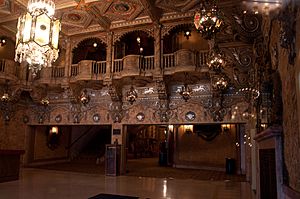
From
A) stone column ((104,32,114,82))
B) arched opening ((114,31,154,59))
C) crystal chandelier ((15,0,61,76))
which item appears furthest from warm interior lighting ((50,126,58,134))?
crystal chandelier ((15,0,61,76))

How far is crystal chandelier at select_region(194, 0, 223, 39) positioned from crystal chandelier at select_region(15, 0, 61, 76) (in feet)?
13.2

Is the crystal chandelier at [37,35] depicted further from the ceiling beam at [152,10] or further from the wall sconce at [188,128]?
the wall sconce at [188,128]

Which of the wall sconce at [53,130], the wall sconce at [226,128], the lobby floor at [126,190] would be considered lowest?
the lobby floor at [126,190]

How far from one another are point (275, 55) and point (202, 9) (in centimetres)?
155

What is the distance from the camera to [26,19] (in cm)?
610

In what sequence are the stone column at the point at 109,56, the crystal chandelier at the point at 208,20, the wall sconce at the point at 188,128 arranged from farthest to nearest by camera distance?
the wall sconce at the point at 188,128, the stone column at the point at 109,56, the crystal chandelier at the point at 208,20

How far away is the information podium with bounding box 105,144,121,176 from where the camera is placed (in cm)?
1159

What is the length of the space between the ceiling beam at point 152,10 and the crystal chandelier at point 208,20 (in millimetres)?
7000

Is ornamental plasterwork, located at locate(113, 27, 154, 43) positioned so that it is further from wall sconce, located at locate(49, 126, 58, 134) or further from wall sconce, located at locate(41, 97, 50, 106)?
wall sconce, located at locate(49, 126, 58, 134)

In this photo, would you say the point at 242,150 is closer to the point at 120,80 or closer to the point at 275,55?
the point at 120,80

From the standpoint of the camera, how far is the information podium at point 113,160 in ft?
38.0

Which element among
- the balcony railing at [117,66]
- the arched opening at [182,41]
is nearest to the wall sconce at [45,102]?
the balcony railing at [117,66]

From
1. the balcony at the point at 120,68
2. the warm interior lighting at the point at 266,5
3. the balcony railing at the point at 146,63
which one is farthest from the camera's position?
the balcony railing at the point at 146,63

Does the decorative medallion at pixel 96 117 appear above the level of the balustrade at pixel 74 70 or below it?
below
